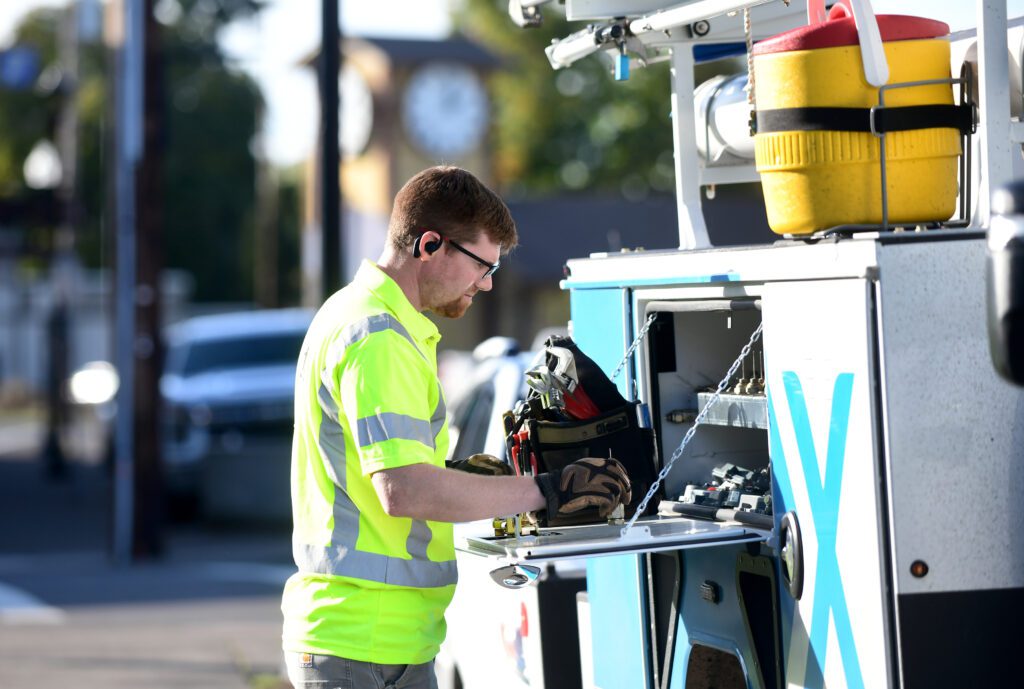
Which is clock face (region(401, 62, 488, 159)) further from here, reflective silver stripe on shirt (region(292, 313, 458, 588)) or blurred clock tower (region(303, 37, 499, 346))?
reflective silver stripe on shirt (region(292, 313, 458, 588))

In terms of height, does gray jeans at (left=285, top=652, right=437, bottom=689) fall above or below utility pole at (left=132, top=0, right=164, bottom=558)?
below

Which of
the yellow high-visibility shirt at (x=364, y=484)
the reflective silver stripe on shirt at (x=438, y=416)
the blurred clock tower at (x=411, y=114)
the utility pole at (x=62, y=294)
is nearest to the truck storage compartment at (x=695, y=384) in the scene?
the reflective silver stripe on shirt at (x=438, y=416)

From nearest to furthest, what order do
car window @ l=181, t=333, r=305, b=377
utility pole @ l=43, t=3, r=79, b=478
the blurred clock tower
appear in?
1. car window @ l=181, t=333, r=305, b=377
2. utility pole @ l=43, t=3, r=79, b=478
3. the blurred clock tower

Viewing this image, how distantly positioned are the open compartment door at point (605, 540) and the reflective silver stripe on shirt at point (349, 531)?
0.66 ft

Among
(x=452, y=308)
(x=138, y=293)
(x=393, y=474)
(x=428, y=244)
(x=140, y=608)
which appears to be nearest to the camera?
(x=393, y=474)

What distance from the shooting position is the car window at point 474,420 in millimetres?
6672

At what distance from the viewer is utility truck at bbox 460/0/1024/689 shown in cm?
337

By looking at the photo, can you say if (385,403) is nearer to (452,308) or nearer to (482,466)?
(452,308)

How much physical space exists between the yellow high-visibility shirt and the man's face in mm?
89

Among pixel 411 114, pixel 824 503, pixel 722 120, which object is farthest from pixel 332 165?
pixel 411 114

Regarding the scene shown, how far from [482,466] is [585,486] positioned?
51cm

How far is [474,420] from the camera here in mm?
6945

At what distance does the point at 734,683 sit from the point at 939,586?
1.25 m

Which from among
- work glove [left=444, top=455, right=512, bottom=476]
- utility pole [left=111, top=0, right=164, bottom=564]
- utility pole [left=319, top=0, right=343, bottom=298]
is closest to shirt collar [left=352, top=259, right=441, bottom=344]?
work glove [left=444, top=455, right=512, bottom=476]
